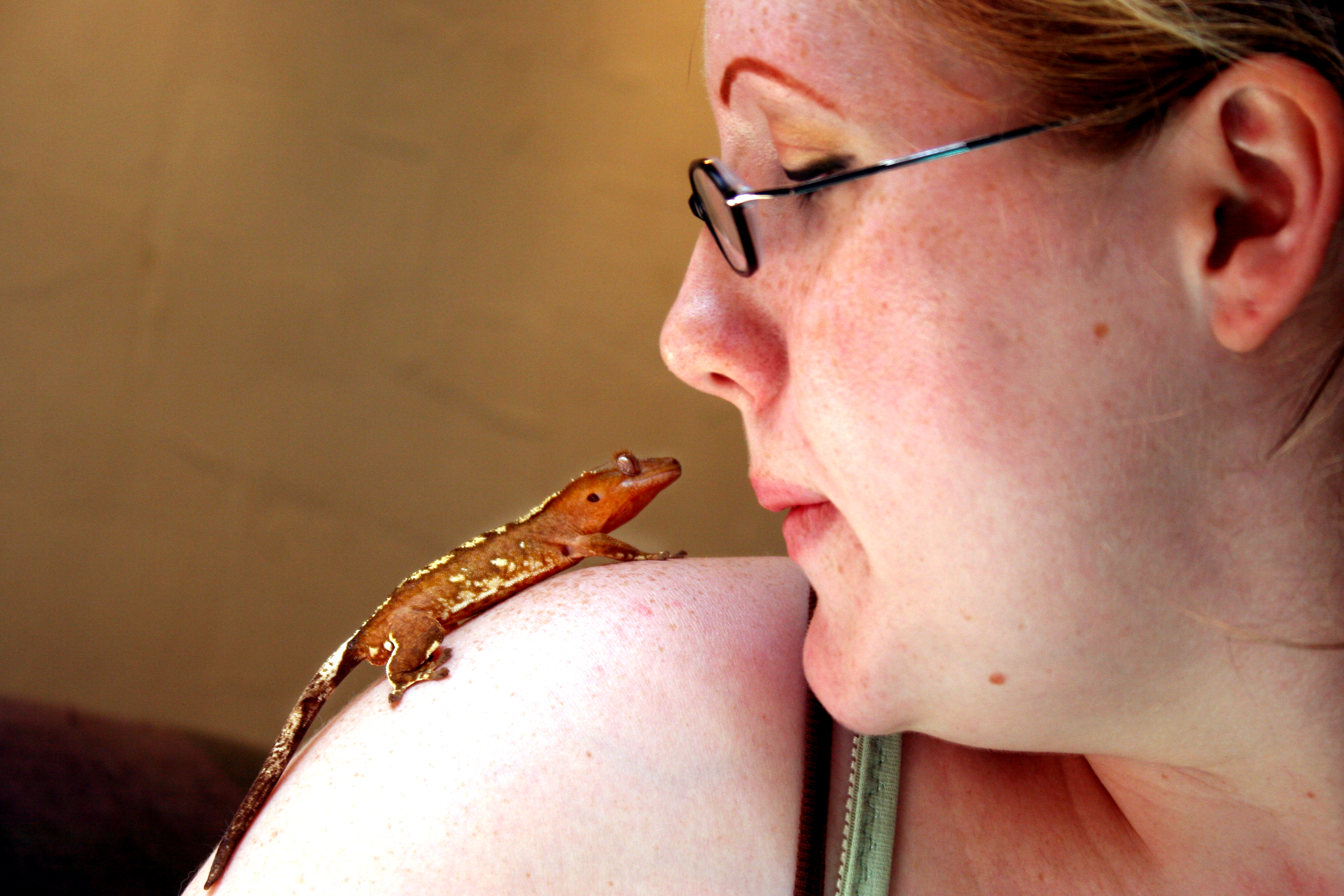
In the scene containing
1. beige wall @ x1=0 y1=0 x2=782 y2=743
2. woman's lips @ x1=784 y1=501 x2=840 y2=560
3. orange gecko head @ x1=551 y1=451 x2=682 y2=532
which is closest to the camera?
woman's lips @ x1=784 y1=501 x2=840 y2=560

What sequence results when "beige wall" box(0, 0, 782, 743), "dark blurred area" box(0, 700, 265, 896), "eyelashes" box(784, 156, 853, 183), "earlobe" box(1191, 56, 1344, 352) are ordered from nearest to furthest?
"earlobe" box(1191, 56, 1344, 352) < "eyelashes" box(784, 156, 853, 183) < "dark blurred area" box(0, 700, 265, 896) < "beige wall" box(0, 0, 782, 743)

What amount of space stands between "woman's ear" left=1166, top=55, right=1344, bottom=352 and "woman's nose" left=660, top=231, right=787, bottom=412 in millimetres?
276

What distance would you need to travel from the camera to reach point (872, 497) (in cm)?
65

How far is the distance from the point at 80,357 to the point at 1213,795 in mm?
3402

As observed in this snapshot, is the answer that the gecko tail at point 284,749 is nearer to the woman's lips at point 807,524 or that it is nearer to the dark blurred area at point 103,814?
the woman's lips at point 807,524

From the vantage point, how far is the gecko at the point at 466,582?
0.83 metres

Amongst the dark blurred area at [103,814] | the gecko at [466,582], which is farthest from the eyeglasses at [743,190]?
the dark blurred area at [103,814]

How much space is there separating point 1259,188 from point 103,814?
265 centimetres

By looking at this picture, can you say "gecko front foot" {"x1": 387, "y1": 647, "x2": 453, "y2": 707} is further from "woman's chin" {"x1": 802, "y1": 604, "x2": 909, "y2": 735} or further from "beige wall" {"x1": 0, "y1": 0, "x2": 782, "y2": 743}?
"beige wall" {"x1": 0, "y1": 0, "x2": 782, "y2": 743}

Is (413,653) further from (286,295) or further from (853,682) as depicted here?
(286,295)

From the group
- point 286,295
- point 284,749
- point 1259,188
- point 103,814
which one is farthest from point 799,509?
point 286,295

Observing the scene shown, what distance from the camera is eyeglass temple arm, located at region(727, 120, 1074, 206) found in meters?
0.58

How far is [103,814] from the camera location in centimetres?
236

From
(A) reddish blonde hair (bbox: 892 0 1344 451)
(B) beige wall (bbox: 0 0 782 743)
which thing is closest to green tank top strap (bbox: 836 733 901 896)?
(A) reddish blonde hair (bbox: 892 0 1344 451)
